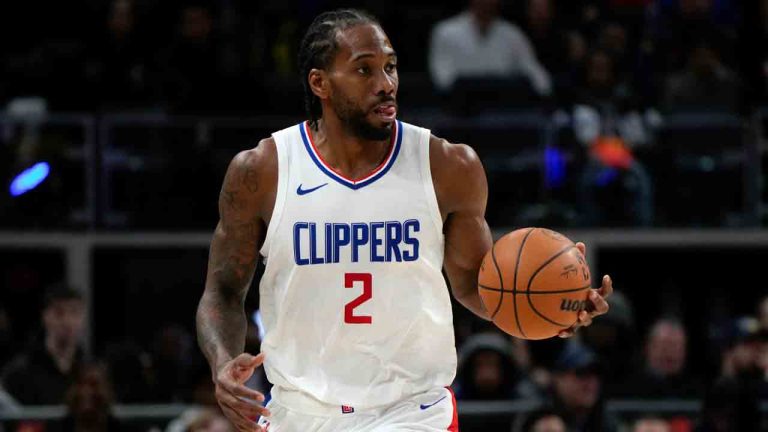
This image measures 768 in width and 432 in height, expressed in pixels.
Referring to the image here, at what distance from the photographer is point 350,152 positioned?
6023 millimetres

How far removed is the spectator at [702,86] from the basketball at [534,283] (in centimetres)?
822

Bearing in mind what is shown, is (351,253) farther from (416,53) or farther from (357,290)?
(416,53)

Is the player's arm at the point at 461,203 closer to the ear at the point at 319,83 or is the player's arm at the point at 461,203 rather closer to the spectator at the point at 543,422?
the ear at the point at 319,83

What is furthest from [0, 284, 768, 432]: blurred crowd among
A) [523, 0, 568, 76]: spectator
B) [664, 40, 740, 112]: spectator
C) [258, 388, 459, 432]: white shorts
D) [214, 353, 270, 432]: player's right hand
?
[214, 353, 270, 432]: player's right hand

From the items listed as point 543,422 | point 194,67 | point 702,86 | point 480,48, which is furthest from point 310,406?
point 702,86

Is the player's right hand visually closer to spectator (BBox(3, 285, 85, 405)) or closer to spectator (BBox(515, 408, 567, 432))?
spectator (BBox(515, 408, 567, 432))

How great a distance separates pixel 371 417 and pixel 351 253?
664 millimetres

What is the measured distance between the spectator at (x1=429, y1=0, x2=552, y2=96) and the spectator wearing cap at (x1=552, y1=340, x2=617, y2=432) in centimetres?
428

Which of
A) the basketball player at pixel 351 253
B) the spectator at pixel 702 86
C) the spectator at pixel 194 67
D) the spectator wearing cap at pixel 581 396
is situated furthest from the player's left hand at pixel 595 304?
the spectator at pixel 702 86

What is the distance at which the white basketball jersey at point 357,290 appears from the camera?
18.9 feet

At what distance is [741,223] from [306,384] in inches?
337

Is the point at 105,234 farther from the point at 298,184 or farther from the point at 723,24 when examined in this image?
the point at 298,184

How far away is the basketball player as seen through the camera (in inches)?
227

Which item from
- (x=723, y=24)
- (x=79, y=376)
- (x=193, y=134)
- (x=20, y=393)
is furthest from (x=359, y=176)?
(x=723, y=24)
